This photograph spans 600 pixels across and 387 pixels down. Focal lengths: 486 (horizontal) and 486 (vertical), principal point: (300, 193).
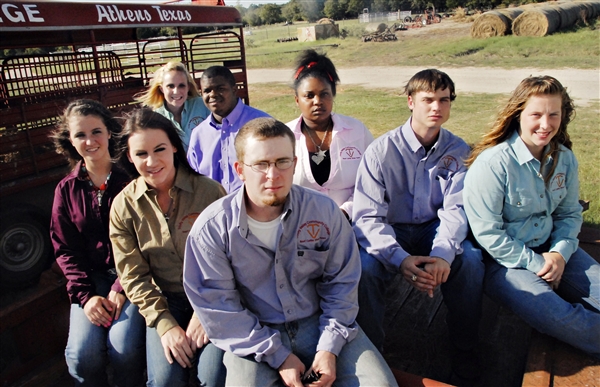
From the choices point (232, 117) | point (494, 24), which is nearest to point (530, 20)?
point (494, 24)

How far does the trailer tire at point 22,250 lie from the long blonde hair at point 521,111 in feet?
11.4

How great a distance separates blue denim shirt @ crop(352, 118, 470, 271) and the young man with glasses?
64 centimetres

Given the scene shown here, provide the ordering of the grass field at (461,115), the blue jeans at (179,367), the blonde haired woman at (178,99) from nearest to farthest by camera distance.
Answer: the blue jeans at (179,367) → the blonde haired woman at (178,99) → the grass field at (461,115)

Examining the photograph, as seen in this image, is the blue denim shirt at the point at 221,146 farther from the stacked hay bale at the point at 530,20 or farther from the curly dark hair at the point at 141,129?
the stacked hay bale at the point at 530,20

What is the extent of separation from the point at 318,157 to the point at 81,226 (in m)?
1.56

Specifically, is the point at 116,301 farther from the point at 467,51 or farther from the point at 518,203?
the point at 467,51

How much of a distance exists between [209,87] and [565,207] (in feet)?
8.44

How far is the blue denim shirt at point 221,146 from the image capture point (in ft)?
12.1

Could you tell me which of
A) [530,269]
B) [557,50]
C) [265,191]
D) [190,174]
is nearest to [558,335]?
[530,269]

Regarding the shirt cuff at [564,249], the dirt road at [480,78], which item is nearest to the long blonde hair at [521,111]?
the shirt cuff at [564,249]

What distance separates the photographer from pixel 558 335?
235cm

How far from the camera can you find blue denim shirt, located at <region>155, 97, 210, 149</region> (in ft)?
15.0

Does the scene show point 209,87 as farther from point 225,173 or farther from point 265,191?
point 265,191

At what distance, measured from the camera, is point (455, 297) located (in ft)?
8.87
